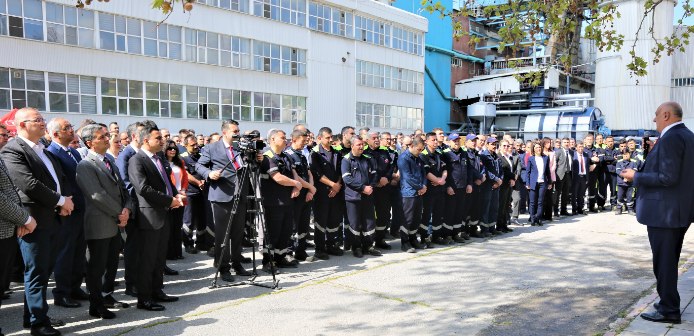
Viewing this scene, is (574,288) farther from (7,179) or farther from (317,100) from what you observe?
(317,100)

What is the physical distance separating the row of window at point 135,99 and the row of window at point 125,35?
149 centimetres

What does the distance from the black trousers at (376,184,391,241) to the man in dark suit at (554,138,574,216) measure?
6177 millimetres

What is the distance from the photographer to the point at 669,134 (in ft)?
16.4

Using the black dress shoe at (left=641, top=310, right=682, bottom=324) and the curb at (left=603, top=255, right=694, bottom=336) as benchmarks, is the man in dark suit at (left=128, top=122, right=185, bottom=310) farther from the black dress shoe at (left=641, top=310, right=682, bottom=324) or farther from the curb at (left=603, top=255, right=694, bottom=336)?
the black dress shoe at (left=641, top=310, right=682, bottom=324)

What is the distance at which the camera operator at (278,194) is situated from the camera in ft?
23.5

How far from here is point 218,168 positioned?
22.5 feet

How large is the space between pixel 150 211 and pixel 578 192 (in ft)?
41.1

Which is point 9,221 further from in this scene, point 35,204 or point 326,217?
point 326,217

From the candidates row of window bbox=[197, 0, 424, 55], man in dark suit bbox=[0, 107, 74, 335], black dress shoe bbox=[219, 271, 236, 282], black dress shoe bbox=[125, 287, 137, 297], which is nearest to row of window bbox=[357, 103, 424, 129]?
row of window bbox=[197, 0, 424, 55]

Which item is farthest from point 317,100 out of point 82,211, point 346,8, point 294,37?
point 82,211

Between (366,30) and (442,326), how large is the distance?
3188 centimetres

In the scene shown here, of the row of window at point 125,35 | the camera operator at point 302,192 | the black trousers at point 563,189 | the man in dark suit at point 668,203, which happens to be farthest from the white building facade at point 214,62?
the man in dark suit at point 668,203

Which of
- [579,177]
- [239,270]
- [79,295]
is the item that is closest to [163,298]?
[79,295]

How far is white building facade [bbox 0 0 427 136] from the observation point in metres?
19.9
